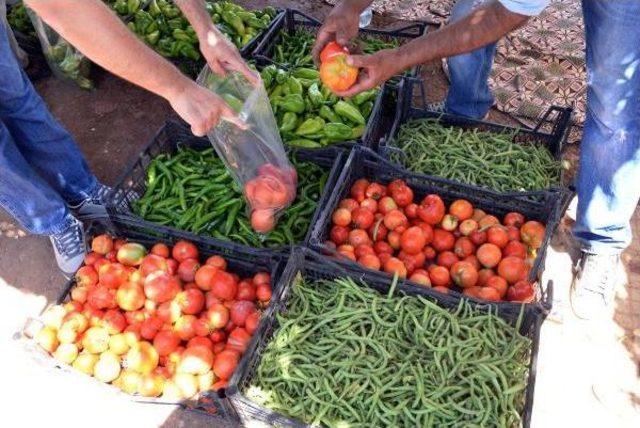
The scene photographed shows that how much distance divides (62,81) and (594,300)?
4.46m

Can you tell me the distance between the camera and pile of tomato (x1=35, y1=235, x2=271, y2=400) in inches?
94.3

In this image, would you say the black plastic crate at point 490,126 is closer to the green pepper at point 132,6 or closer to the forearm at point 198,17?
the forearm at point 198,17

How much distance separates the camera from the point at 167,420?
2607mm

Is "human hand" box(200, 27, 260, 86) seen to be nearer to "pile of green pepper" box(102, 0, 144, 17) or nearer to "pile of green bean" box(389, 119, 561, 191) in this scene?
"pile of green bean" box(389, 119, 561, 191)

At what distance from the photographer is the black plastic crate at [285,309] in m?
2.09

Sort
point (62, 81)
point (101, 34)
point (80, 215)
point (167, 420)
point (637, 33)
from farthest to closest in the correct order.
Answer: point (62, 81) < point (80, 215) < point (167, 420) < point (637, 33) < point (101, 34)

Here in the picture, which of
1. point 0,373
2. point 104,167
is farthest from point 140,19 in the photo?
point 0,373

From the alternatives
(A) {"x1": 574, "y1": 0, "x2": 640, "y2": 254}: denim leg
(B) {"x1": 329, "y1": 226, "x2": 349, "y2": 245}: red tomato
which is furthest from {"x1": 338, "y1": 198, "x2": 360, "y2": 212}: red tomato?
(A) {"x1": 574, "y1": 0, "x2": 640, "y2": 254}: denim leg

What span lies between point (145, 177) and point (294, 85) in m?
1.11

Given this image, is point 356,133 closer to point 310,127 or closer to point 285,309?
point 310,127

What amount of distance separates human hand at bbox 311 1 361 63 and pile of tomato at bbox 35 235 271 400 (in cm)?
129

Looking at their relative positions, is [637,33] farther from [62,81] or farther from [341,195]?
[62,81]

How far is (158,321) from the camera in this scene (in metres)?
2.58

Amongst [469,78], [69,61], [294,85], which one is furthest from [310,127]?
[69,61]
